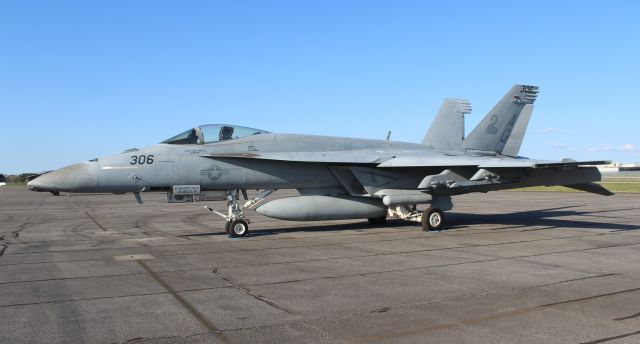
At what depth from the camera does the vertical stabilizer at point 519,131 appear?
59.0 ft

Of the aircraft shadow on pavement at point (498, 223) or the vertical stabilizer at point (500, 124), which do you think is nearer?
the aircraft shadow on pavement at point (498, 223)

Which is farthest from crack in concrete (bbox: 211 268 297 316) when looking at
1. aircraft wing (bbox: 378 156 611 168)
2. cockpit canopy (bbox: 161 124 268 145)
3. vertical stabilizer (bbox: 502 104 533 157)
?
vertical stabilizer (bbox: 502 104 533 157)

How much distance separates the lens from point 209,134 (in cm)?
1316

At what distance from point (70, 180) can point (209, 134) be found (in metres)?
3.33

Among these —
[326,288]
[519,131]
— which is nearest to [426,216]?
[519,131]

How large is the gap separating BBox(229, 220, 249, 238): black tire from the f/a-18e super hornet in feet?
0.08

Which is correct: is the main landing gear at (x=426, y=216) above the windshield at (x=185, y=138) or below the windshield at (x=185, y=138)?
below

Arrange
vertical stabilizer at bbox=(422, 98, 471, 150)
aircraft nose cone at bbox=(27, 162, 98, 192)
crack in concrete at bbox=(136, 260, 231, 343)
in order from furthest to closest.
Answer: vertical stabilizer at bbox=(422, 98, 471, 150), aircraft nose cone at bbox=(27, 162, 98, 192), crack in concrete at bbox=(136, 260, 231, 343)

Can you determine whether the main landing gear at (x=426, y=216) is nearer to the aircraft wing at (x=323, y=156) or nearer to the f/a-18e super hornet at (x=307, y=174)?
the f/a-18e super hornet at (x=307, y=174)

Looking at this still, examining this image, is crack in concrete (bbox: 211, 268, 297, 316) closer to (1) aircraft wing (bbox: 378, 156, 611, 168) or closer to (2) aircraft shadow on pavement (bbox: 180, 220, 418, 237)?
(2) aircraft shadow on pavement (bbox: 180, 220, 418, 237)

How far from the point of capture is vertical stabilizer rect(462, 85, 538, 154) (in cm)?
1745

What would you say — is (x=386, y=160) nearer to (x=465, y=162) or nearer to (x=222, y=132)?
(x=465, y=162)

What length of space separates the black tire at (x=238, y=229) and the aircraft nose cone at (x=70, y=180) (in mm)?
3179

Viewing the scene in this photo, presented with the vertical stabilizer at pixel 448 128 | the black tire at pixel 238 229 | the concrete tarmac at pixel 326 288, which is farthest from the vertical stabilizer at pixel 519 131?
the black tire at pixel 238 229
